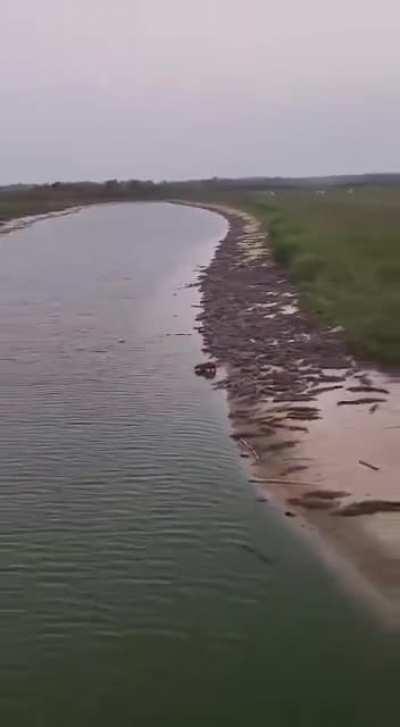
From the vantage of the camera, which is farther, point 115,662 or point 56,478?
point 56,478

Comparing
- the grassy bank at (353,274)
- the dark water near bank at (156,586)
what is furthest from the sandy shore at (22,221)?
the dark water near bank at (156,586)

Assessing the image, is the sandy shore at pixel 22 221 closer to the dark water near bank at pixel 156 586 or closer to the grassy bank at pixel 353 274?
the grassy bank at pixel 353 274

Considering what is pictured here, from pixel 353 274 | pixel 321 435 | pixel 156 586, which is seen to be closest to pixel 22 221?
pixel 353 274

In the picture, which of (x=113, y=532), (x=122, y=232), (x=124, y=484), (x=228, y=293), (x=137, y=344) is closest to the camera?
(x=113, y=532)

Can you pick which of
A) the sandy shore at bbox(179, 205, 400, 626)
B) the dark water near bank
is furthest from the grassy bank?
the dark water near bank

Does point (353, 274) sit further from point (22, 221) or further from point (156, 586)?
point (22, 221)

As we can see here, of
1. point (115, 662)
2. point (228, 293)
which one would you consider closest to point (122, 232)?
point (228, 293)

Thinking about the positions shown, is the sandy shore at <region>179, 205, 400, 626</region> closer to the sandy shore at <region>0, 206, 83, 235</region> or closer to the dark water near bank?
the dark water near bank

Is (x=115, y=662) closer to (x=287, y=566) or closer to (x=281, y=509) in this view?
(x=287, y=566)
